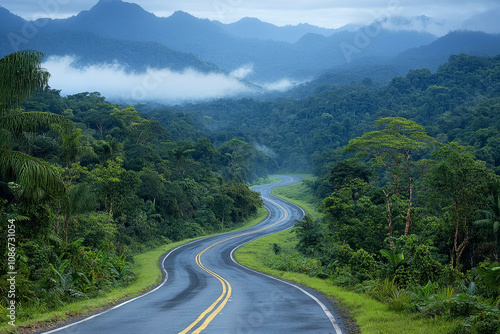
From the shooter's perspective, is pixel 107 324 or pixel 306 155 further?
pixel 306 155

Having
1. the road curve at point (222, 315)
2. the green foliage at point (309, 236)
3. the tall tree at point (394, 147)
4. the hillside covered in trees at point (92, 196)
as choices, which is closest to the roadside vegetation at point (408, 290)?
the road curve at point (222, 315)

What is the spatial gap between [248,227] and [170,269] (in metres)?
30.6

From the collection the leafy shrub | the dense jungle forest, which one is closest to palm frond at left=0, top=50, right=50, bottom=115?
the dense jungle forest

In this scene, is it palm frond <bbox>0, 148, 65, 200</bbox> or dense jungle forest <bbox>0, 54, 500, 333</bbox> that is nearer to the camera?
palm frond <bbox>0, 148, 65, 200</bbox>

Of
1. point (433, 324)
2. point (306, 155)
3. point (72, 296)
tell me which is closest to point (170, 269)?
point (72, 296)

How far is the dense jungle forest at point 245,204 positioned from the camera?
37.6 feet

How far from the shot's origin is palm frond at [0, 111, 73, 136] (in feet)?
36.0

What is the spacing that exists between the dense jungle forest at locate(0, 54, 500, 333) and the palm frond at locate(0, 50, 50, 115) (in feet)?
0.35

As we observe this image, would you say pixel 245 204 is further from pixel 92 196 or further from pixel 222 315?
pixel 222 315

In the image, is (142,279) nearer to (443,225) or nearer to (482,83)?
(443,225)

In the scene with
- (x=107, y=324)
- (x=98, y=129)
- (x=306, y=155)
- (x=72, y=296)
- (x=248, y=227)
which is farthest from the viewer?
(x=306, y=155)

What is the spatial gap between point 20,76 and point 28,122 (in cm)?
138

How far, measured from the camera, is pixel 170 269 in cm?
3139

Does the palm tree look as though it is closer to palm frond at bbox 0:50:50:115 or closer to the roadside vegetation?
palm frond at bbox 0:50:50:115
